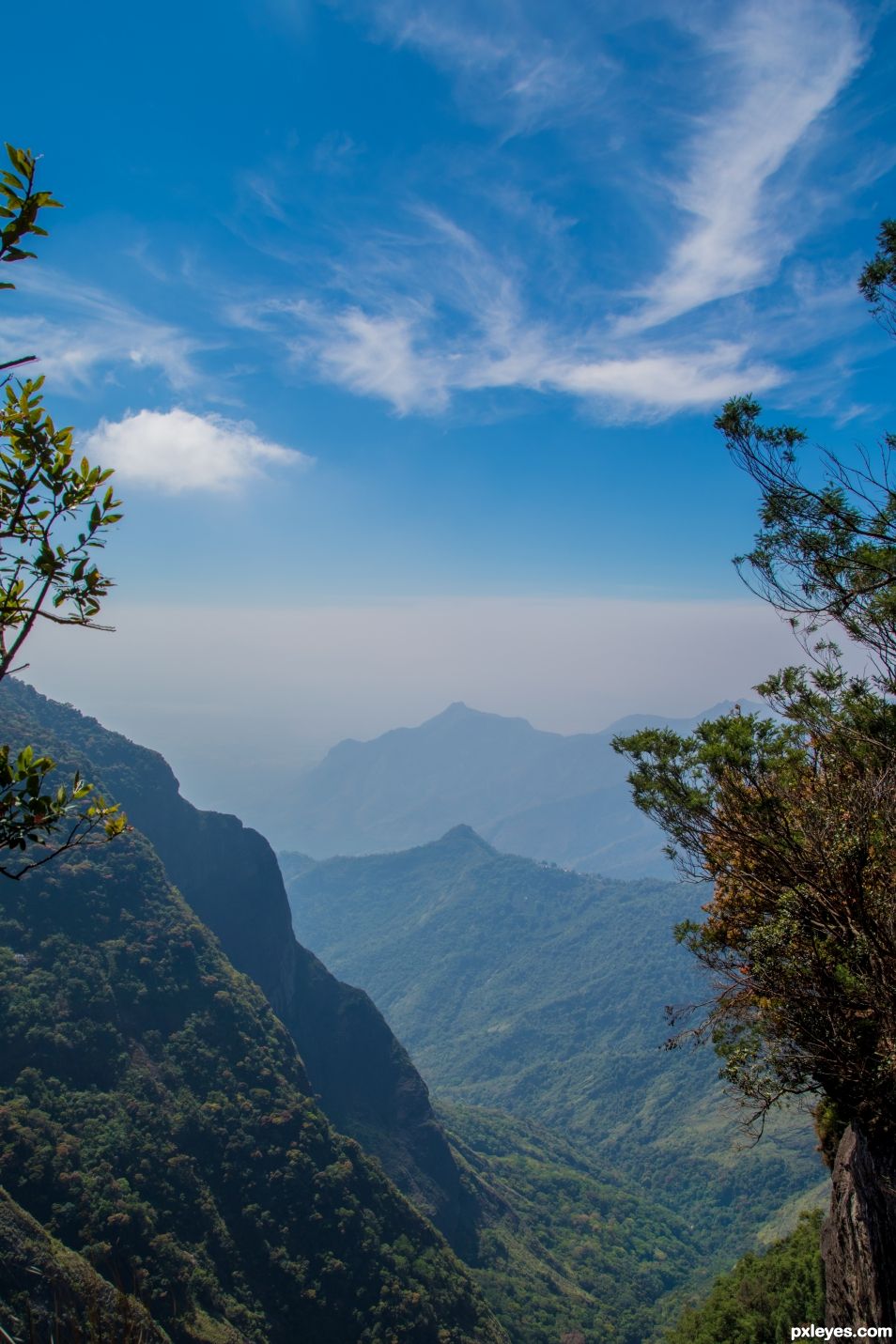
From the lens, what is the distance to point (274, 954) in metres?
75.6

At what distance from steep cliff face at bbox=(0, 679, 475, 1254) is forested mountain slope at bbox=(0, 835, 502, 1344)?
1864 centimetres

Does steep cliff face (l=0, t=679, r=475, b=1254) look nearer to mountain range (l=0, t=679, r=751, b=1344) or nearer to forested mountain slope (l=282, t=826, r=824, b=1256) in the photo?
mountain range (l=0, t=679, r=751, b=1344)

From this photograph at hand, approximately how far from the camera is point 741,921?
978 cm

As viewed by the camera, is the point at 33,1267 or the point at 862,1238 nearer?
the point at 862,1238

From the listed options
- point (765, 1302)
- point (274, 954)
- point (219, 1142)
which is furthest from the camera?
point (274, 954)

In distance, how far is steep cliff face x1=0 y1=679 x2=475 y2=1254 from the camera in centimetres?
6781

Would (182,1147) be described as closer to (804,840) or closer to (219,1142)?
(219,1142)

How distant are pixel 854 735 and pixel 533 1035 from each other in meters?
179

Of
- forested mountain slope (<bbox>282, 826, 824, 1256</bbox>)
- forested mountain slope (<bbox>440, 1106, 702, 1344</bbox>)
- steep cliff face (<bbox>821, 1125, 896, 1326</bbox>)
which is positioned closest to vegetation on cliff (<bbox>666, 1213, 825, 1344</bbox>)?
steep cliff face (<bbox>821, 1125, 896, 1326</bbox>)

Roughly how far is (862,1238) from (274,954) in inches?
3017

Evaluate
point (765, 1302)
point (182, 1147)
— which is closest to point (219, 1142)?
point (182, 1147)

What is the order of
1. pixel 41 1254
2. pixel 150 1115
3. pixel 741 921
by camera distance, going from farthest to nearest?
pixel 150 1115, pixel 41 1254, pixel 741 921

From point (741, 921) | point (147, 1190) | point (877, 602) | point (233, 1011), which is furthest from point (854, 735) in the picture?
point (233, 1011)

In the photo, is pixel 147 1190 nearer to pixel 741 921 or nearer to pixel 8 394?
pixel 741 921
